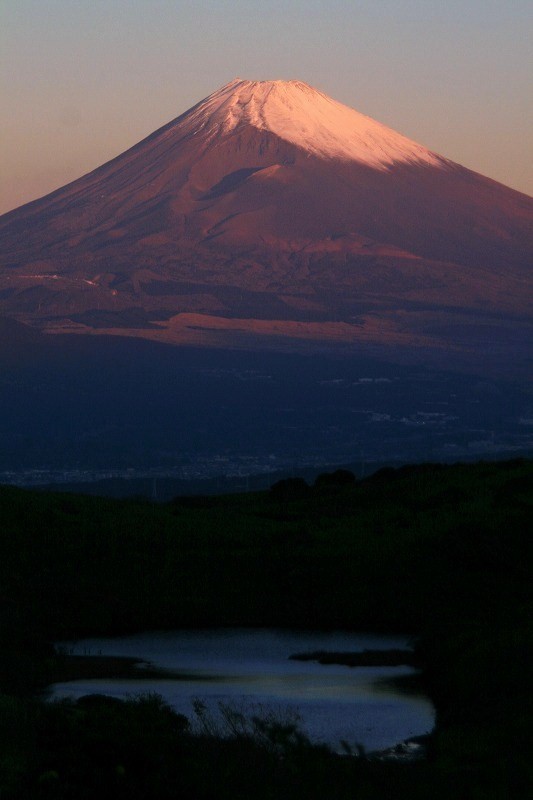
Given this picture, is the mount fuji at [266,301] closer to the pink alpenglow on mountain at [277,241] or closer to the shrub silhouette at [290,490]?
the pink alpenglow on mountain at [277,241]

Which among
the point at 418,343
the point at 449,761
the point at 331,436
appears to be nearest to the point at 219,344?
the point at 418,343

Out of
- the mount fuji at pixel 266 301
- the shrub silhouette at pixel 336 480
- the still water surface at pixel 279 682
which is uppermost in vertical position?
the mount fuji at pixel 266 301

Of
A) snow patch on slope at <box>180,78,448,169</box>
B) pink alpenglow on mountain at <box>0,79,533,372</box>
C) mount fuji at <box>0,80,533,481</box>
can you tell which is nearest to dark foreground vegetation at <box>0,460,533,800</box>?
mount fuji at <box>0,80,533,481</box>

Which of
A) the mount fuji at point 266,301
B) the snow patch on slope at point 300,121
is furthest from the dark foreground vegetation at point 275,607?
the snow patch on slope at point 300,121

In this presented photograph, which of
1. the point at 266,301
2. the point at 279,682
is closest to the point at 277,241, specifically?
the point at 266,301

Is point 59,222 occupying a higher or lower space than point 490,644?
higher

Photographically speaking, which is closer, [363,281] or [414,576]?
[414,576]

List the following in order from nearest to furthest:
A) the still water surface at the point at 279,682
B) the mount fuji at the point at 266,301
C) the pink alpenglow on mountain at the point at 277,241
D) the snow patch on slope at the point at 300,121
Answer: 1. the still water surface at the point at 279,682
2. the mount fuji at the point at 266,301
3. the pink alpenglow on mountain at the point at 277,241
4. the snow patch on slope at the point at 300,121

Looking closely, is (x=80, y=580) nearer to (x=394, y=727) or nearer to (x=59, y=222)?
(x=394, y=727)
